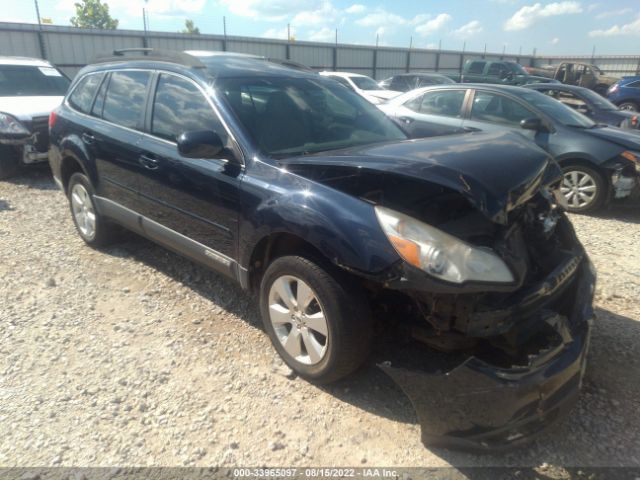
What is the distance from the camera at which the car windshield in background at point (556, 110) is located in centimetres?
650

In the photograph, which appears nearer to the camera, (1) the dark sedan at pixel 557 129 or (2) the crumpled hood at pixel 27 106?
(1) the dark sedan at pixel 557 129

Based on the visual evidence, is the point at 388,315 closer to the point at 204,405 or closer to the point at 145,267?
the point at 204,405

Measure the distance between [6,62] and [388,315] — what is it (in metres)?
8.96

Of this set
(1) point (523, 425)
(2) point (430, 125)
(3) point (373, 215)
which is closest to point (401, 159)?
(3) point (373, 215)

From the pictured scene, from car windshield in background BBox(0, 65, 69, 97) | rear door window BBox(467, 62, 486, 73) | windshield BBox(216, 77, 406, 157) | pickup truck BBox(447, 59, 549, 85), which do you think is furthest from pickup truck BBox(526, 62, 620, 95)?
windshield BBox(216, 77, 406, 157)

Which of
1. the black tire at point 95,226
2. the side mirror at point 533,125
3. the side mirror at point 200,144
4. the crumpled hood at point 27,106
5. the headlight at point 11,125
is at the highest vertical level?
the side mirror at point 200,144

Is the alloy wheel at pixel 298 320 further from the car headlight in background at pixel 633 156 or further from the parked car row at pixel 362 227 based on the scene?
the car headlight in background at pixel 633 156

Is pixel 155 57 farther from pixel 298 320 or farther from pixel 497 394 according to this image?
pixel 497 394

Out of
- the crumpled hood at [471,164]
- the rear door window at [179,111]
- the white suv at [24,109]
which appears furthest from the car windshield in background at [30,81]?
the crumpled hood at [471,164]

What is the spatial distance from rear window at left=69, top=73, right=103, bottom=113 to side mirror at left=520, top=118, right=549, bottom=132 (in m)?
4.96

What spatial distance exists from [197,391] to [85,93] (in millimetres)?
3284

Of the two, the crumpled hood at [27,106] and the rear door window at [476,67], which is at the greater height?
the rear door window at [476,67]

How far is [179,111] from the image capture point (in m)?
3.49

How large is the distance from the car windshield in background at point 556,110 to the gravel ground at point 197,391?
2.91 m
